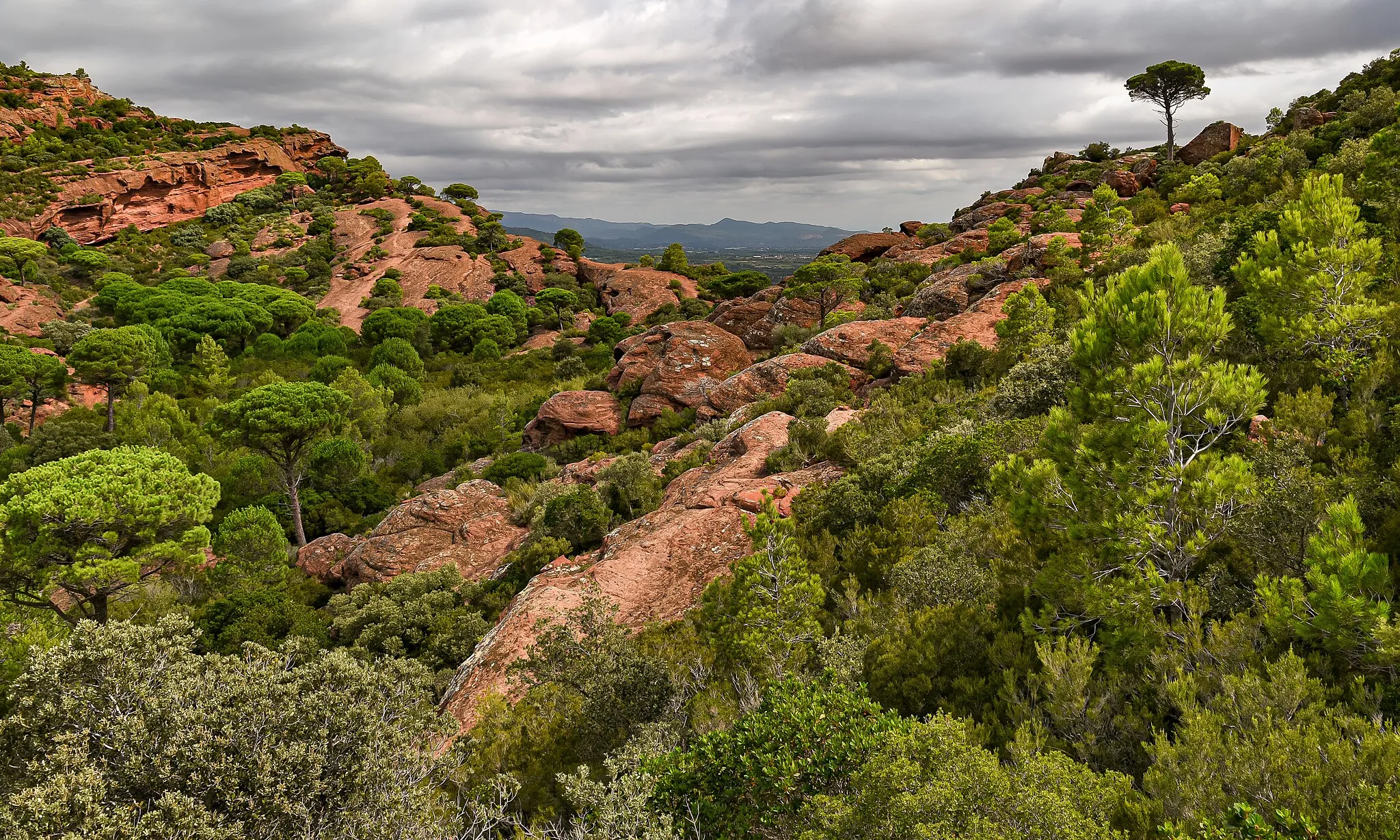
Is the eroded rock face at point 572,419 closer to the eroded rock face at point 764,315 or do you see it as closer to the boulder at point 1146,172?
the eroded rock face at point 764,315

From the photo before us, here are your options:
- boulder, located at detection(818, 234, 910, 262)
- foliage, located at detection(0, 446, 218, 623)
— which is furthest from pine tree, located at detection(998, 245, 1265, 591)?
boulder, located at detection(818, 234, 910, 262)

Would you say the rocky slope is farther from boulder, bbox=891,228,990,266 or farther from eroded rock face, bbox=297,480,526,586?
boulder, bbox=891,228,990,266

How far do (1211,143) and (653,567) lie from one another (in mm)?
54137

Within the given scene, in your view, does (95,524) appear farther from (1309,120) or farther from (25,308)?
(1309,120)

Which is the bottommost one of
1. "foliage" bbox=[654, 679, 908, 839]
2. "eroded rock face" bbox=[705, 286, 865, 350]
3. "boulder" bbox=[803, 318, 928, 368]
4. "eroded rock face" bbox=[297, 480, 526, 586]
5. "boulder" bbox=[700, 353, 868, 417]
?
"eroded rock face" bbox=[297, 480, 526, 586]

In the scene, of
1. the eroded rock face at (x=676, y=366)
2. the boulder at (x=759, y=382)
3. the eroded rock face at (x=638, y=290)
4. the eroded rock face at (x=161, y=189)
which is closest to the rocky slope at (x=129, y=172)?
the eroded rock face at (x=161, y=189)

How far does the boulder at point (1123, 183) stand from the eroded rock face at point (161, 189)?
101005mm

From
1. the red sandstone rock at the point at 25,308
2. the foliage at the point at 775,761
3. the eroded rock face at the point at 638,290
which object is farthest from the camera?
the eroded rock face at the point at 638,290

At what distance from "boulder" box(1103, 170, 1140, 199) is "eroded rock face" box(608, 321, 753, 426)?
29.5 metres

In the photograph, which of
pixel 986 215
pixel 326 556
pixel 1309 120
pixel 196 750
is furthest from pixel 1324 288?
pixel 986 215

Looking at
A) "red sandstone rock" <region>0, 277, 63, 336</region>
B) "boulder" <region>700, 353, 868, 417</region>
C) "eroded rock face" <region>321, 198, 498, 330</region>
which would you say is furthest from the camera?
"eroded rock face" <region>321, 198, 498, 330</region>

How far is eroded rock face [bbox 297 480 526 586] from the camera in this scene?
21859mm

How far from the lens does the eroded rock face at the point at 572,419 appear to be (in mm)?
32406

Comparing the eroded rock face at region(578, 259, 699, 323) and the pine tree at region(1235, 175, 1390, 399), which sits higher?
the eroded rock face at region(578, 259, 699, 323)
